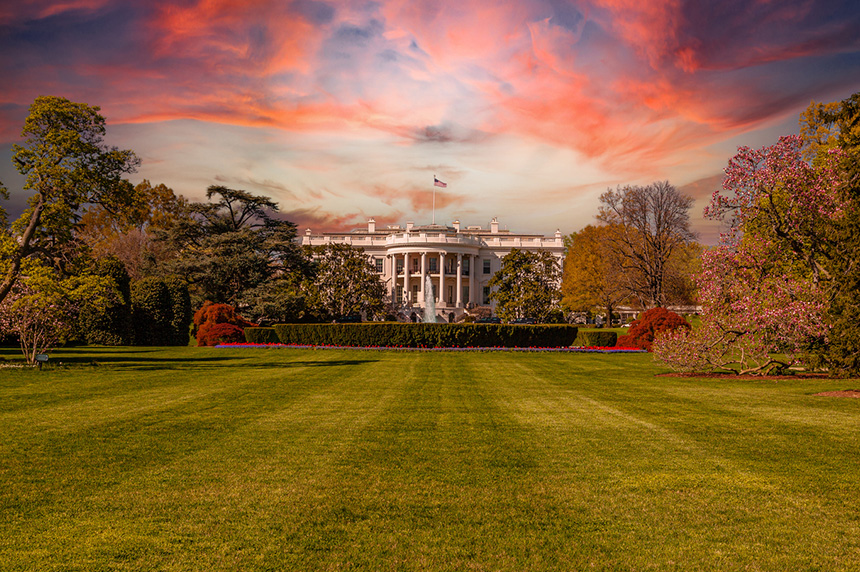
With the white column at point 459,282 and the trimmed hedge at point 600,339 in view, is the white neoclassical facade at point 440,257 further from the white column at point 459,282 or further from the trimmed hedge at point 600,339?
the trimmed hedge at point 600,339

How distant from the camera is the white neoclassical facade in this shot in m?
75.8

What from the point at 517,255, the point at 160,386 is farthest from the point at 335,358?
the point at 517,255

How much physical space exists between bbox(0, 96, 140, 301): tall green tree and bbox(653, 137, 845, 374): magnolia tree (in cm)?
1864

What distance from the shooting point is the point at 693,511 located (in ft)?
17.2

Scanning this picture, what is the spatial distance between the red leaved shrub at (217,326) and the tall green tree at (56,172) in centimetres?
1412

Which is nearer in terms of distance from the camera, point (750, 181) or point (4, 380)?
point (4, 380)

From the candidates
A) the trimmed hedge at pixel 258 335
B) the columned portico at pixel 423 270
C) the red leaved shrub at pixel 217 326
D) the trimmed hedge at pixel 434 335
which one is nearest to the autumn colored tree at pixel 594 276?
the trimmed hedge at pixel 434 335

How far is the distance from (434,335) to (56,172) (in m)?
17.3

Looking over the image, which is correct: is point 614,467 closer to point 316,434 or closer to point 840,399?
point 316,434

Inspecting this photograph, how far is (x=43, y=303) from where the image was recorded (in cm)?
1675

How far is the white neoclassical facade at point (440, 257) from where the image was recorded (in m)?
75.8

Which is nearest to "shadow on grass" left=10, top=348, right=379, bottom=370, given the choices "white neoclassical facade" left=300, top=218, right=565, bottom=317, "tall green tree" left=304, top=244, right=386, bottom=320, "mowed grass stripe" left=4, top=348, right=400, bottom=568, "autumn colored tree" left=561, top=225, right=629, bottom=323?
"mowed grass stripe" left=4, top=348, right=400, bottom=568

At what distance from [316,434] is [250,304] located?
34088mm

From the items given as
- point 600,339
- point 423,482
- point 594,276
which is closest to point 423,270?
point 594,276
